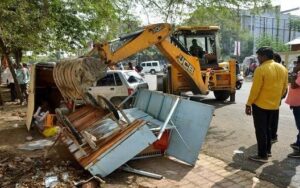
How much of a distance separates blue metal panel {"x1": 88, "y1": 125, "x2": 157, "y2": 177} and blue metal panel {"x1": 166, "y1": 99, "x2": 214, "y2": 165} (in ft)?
2.72

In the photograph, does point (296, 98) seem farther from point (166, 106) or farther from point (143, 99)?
point (143, 99)

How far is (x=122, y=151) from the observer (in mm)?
6184

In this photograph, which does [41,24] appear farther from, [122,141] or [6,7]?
Result: [122,141]

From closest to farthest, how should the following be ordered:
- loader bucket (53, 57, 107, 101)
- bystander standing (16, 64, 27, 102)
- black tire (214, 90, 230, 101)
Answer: loader bucket (53, 57, 107, 101)
black tire (214, 90, 230, 101)
bystander standing (16, 64, 27, 102)

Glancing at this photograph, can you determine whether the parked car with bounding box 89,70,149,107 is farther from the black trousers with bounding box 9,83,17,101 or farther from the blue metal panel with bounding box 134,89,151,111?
the black trousers with bounding box 9,83,17,101

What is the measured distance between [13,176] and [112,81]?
7.09 metres

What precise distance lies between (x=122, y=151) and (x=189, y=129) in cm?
141

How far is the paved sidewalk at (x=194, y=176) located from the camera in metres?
5.95

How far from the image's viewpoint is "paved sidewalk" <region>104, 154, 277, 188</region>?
5.95 meters

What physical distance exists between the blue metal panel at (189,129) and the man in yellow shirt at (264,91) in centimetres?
78

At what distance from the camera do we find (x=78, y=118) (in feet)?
27.3

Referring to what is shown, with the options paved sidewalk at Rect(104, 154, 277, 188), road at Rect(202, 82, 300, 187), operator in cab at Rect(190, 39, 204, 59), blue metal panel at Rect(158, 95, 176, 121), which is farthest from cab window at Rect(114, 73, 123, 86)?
paved sidewalk at Rect(104, 154, 277, 188)

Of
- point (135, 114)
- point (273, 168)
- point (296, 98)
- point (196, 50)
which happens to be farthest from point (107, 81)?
point (273, 168)

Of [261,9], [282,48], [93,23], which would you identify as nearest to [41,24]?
[93,23]
